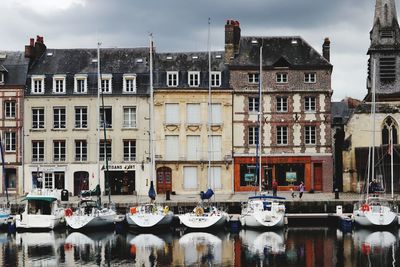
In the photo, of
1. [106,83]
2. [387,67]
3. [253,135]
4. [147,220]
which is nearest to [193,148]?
[253,135]

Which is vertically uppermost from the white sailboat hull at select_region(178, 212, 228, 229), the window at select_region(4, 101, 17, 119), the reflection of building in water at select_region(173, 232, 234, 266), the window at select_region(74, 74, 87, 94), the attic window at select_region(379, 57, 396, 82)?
the attic window at select_region(379, 57, 396, 82)

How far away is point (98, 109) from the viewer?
52594 millimetres

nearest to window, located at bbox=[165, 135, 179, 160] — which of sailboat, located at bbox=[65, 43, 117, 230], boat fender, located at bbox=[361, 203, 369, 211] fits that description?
sailboat, located at bbox=[65, 43, 117, 230]

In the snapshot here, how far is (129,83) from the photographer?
188 ft

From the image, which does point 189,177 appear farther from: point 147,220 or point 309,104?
point 147,220

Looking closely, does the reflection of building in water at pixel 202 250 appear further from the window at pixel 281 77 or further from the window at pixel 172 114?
the window at pixel 281 77

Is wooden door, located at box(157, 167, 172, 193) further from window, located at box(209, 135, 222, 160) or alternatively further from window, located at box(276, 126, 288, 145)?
window, located at box(276, 126, 288, 145)

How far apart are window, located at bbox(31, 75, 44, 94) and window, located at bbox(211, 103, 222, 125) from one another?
13030 millimetres

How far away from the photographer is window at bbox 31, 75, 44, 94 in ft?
188

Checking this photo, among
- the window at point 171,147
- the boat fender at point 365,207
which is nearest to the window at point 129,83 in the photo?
the window at point 171,147

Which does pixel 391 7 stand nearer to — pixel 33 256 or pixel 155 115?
pixel 155 115

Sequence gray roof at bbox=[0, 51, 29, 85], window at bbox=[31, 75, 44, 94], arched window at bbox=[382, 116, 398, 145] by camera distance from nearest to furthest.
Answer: arched window at bbox=[382, 116, 398, 145] < window at bbox=[31, 75, 44, 94] < gray roof at bbox=[0, 51, 29, 85]

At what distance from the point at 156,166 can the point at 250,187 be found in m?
7.19

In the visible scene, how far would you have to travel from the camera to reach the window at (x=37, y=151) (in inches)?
2249
